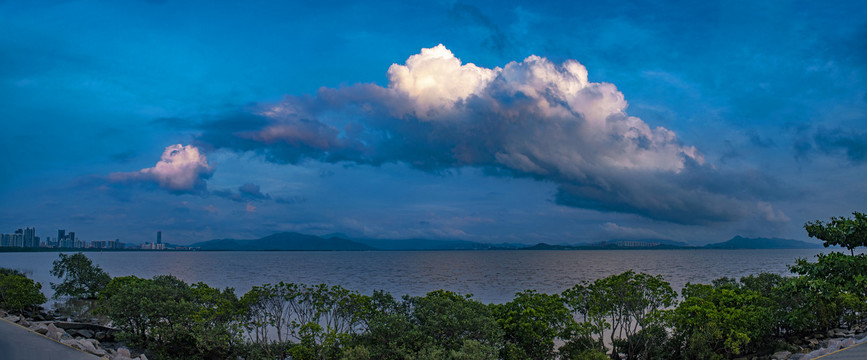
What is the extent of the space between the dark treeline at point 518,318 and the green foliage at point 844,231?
5cm

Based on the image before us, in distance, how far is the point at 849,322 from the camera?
90.8 ft

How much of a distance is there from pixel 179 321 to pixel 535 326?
16452mm

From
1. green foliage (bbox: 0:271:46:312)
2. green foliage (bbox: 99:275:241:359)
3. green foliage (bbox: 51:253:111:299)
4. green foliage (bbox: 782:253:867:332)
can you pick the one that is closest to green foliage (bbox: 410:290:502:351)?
green foliage (bbox: 99:275:241:359)

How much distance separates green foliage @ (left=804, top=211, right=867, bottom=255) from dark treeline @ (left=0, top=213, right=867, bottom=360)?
5cm

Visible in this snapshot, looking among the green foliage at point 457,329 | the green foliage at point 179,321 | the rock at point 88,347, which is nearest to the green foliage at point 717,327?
the green foliage at point 457,329

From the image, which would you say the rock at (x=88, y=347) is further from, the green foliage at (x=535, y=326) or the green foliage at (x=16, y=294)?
the green foliage at (x=16, y=294)

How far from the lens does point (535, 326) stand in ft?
66.1

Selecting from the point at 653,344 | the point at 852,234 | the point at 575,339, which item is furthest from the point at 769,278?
the point at 575,339

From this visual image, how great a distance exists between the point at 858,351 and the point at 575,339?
9725 millimetres

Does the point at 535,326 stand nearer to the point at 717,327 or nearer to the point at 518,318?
the point at 518,318

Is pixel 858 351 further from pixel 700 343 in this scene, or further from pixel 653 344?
pixel 653 344

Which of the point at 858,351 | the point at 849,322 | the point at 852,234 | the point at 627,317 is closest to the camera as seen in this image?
the point at 858,351

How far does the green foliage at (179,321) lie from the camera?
2234 cm

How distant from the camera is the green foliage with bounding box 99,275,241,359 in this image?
22344mm
